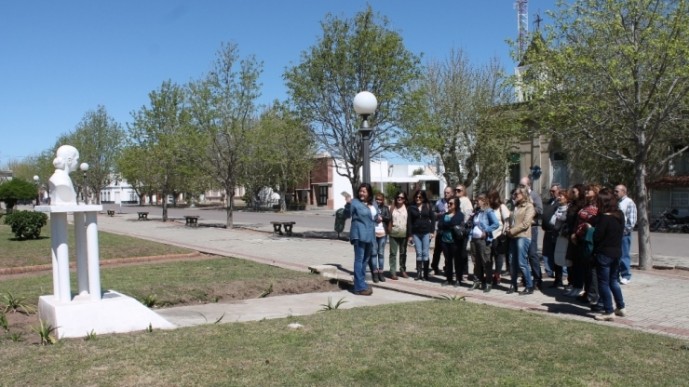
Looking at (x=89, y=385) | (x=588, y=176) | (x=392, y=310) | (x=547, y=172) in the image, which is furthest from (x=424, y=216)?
(x=547, y=172)

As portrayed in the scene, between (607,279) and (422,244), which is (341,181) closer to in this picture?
(422,244)

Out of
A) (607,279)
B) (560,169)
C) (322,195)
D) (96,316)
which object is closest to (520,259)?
(607,279)

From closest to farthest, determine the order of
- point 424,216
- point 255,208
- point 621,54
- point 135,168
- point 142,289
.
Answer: point 142,289 < point 424,216 < point 621,54 < point 135,168 < point 255,208

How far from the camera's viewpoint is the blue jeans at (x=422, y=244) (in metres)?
11.0

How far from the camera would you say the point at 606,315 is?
757cm

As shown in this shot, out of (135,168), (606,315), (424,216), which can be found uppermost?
(135,168)

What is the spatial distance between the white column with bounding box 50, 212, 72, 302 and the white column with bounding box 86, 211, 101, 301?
0.24 metres

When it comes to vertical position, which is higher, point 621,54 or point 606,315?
point 621,54

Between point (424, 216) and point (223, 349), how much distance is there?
587 cm

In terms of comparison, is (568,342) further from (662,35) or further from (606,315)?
(662,35)

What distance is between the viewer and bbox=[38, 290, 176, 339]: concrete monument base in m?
6.53

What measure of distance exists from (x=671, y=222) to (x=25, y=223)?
2540 centimetres

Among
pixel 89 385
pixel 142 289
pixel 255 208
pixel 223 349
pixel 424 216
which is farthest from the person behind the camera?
pixel 255 208

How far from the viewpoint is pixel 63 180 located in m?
6.89
